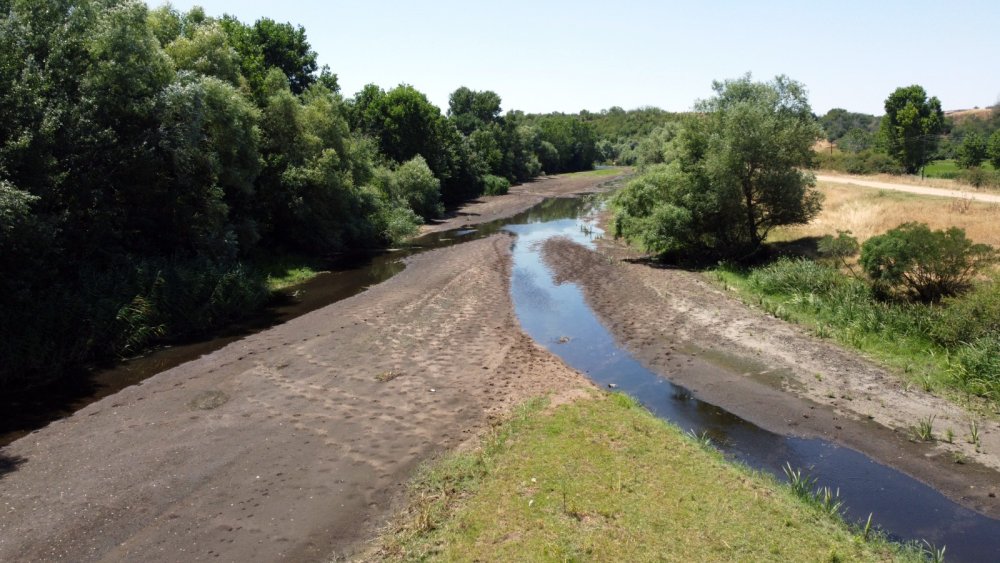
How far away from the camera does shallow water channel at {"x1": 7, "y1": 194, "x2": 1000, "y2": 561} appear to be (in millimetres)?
11320

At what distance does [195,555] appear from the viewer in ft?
31.9

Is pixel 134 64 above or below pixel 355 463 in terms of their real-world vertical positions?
above

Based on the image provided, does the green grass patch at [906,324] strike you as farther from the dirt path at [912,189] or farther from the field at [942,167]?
the field at [942,167]

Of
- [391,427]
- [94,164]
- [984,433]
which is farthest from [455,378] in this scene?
[94,164]

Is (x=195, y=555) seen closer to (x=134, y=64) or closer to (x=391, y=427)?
(x=391, y=427)

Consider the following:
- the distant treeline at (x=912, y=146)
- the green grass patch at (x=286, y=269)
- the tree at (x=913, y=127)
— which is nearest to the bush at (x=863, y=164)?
the distant treeline at (x=912, y=146)

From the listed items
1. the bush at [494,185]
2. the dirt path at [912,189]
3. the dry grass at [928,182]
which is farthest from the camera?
the bush at [494,185]

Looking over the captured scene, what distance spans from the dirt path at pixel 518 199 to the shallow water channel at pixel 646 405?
79.2ft

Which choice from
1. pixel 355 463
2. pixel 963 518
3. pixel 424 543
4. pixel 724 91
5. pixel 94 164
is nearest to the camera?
pixel 424 543

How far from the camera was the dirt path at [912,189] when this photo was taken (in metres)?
37.3

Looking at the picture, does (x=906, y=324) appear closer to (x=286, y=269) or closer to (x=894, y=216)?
(x=894, y=216)

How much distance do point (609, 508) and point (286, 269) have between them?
27297 mm

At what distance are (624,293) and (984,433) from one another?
1652cm

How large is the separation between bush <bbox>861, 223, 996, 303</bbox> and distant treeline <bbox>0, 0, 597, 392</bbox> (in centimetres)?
2575
